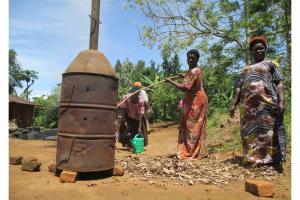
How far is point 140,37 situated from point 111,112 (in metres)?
10.1

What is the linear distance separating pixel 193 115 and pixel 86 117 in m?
2.36

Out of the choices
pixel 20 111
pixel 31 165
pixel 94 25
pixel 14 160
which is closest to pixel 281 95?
pixel 94 25

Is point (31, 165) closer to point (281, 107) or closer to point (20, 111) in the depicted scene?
point (281, 107)

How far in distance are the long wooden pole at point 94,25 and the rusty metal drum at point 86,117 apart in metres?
0.49

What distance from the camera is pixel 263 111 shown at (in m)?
5.45

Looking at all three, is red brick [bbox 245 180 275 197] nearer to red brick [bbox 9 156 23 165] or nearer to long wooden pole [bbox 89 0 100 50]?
long wooden pole [bbox 89 0 100 50]

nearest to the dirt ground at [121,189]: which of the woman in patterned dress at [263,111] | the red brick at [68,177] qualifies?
the red brick at [68,177]

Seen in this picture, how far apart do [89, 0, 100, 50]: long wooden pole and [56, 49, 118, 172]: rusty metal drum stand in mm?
489

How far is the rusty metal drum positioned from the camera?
16.5 feet

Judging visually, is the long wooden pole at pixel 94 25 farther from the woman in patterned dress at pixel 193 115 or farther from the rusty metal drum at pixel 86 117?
the woman in patterned dress at pixel 193 115

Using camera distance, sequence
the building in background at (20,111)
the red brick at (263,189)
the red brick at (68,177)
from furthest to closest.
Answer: the building in background at (20,111) < the red brick at (68,177) < the red brick at (263,189)

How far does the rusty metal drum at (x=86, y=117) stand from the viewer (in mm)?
5027

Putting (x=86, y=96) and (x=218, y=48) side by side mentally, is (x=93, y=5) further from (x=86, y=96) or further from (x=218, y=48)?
(x=218, y=48)

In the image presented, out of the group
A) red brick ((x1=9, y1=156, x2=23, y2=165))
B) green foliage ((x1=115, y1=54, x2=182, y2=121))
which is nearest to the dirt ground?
red brick ((x1=9, y1=156, x2=23, y2=165))
